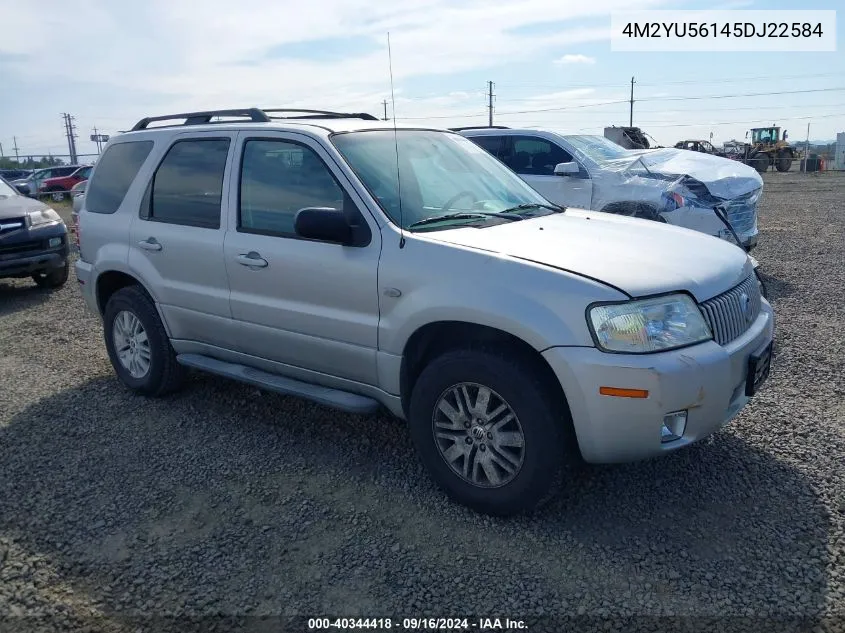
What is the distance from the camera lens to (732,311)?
3469 mm

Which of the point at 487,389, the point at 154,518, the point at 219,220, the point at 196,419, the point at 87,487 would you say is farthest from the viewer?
the point at 196,419

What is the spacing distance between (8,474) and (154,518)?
1186 millimetres

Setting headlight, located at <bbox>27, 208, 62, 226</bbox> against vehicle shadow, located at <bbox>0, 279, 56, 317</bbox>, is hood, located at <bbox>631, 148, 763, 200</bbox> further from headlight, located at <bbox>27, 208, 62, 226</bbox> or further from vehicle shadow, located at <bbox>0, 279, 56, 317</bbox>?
vehicle shadow, located at <bbox>0, 279, 56, 317</bbox>

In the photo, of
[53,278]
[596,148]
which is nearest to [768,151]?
[596,148]

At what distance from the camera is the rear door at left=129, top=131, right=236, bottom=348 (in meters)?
4.55

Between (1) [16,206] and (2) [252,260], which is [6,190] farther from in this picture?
(2) [252,260]

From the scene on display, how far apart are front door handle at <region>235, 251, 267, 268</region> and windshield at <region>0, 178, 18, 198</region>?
695 centimetres

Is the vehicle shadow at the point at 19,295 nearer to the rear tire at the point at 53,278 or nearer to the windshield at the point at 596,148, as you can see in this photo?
the rear tire at the point at 53,278

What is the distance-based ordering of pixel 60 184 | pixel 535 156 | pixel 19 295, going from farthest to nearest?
1. pixel 60 184
2. pixel 19 295
3. pixel 535 156

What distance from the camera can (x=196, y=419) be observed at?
4887mm

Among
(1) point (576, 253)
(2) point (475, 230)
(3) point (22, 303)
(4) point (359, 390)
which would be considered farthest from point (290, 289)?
(3) point (22, 303)

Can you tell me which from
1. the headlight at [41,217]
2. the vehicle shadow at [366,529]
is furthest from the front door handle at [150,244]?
the headlight at [41,217]

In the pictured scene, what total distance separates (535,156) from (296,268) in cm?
613

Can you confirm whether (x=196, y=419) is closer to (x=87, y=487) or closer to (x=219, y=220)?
(x=87, y=487)
